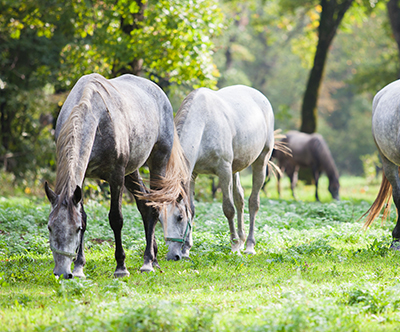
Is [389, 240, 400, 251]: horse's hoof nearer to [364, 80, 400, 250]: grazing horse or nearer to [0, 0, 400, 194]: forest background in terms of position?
[364, 80, 400, 250]: grazing horse

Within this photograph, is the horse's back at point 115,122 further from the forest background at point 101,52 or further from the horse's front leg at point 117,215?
the forest background at point 101,52

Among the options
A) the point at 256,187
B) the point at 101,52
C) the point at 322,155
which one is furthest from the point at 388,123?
the point at 322,155

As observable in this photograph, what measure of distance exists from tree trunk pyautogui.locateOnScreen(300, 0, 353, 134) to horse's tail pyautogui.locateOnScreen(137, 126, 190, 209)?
12.7m

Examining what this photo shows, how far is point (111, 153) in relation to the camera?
4465 millimetres

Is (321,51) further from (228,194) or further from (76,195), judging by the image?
(76,195)

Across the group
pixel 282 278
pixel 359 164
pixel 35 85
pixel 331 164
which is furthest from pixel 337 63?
pixel 282 278

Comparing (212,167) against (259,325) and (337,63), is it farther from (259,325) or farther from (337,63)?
(337,63)

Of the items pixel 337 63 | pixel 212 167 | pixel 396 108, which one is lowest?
pixel 212 167

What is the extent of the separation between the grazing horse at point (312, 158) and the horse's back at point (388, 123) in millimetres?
7230

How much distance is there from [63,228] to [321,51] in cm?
1568

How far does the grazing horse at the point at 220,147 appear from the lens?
18.4 ft

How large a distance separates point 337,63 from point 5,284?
40.4 m

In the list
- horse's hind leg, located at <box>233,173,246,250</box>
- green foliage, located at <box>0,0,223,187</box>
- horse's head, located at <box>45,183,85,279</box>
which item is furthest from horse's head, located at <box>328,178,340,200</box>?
horse's head, located at <box>45,183,85,279</box>

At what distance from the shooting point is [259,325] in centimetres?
309
